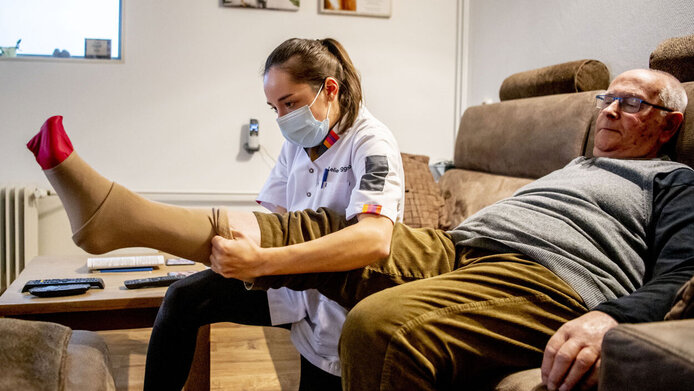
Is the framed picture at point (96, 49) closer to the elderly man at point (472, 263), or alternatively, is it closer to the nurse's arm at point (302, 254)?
the elderly man at point (472, 263)

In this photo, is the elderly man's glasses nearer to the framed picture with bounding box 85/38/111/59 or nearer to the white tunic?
the white tunic

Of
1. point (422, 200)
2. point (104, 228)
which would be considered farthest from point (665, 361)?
point (422, 200)

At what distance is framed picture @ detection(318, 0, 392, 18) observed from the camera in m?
3.19

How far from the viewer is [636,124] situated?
143cm

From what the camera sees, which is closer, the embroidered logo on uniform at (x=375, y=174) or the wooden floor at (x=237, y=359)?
the embroidered logo on uniform at (x=375, y=174)

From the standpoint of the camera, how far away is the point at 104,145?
9.78 feet

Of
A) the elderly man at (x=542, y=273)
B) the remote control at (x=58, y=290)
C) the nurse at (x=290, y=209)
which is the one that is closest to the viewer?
the elderly man at (x=542, y=273)

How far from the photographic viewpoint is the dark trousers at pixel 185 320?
1.26 metres

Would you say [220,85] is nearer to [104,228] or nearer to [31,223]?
[31,223]

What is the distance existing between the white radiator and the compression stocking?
1.97 m

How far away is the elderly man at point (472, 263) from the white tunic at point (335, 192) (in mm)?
88

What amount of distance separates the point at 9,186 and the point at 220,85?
1147 mm

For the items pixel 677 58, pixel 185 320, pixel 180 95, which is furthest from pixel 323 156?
pixel 180 95

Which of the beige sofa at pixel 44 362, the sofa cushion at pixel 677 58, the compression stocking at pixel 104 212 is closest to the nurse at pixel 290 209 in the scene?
the compression stocking at pixel 104 212
